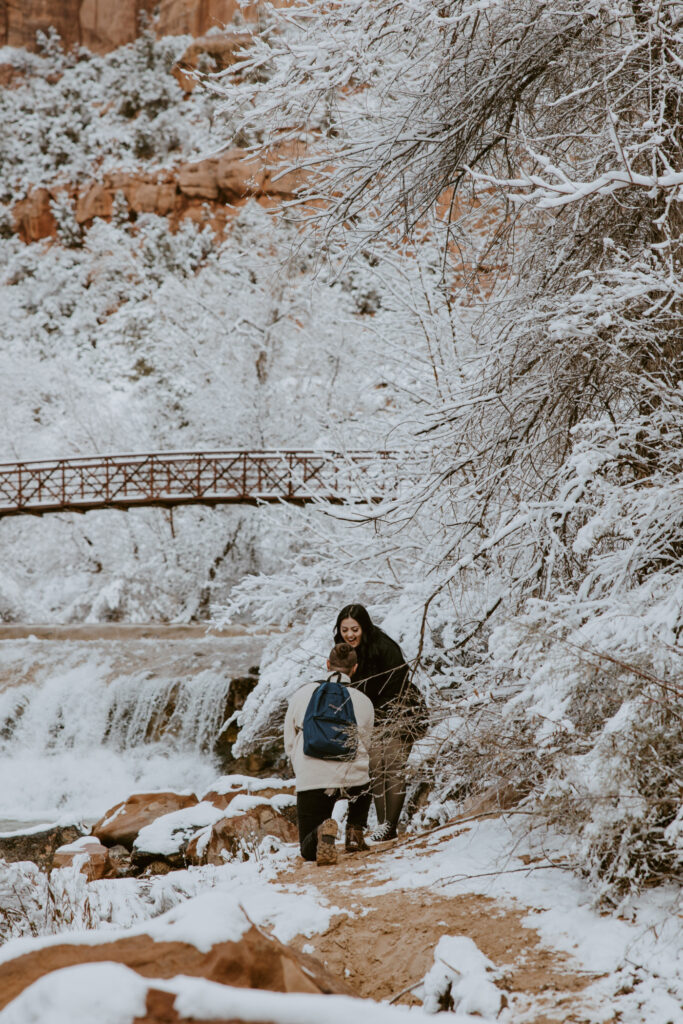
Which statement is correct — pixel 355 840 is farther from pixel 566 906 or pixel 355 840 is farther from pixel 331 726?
pixel 566 906

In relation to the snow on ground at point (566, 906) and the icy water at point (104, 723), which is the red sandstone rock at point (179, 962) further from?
the icy water at point (104, 723)

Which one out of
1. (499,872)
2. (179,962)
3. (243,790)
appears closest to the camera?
(179,962)

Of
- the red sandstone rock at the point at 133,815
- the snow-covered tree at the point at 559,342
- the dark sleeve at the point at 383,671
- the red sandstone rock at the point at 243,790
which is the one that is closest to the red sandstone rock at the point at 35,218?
the red sandstone rock at the point at 133,815

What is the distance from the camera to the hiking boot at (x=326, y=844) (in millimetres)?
4473

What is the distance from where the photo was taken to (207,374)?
65.8 feet

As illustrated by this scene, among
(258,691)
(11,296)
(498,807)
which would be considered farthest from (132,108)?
(498,807)

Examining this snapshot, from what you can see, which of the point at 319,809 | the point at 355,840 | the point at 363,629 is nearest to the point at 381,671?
the point at 363,629

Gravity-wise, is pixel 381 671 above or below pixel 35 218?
below

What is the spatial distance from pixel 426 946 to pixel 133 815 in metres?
5.43

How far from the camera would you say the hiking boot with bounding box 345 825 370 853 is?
15.3 ft

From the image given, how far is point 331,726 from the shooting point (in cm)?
443

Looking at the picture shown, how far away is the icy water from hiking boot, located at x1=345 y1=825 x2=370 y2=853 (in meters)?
6.80

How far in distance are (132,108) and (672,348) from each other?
192 ft

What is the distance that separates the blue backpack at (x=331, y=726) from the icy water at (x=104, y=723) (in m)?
7.10
